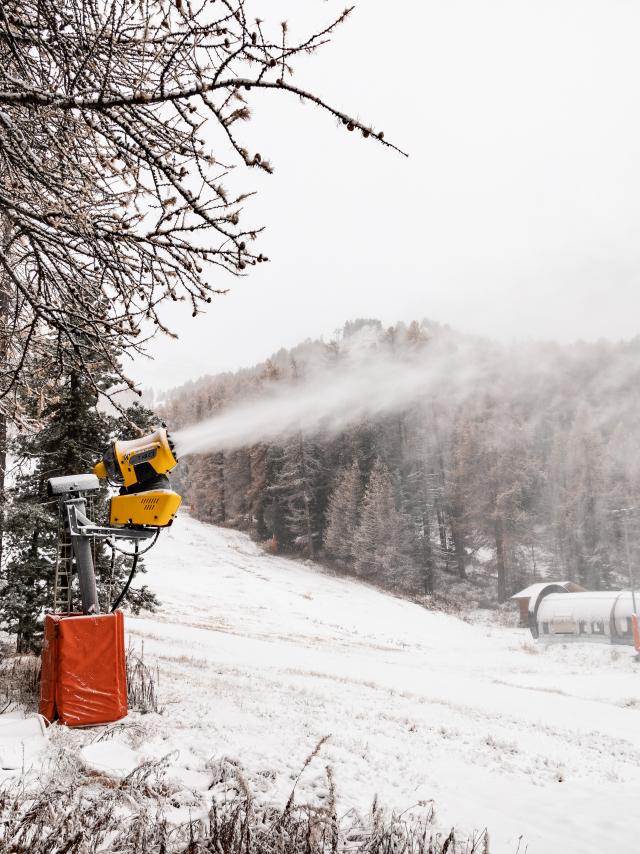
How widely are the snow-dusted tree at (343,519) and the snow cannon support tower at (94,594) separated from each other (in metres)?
44.9

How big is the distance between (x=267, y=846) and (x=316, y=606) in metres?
Result: 34.9

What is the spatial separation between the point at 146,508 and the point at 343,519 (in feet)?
155

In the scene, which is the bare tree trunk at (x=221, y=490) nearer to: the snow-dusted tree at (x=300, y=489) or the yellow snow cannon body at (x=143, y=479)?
the snow-dusted tree at (x=300, y=489)

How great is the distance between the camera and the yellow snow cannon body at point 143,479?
16.6 feet

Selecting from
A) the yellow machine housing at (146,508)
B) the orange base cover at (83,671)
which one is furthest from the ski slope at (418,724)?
the yellow machine housing at (146,508)

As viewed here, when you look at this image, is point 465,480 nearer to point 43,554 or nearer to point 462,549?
point 462,549

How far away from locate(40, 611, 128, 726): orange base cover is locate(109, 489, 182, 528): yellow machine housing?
3.57 ft

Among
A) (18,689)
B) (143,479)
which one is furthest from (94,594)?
(18,689)

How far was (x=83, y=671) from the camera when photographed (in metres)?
5.50

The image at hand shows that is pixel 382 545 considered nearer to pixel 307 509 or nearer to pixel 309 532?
pixel 309 532

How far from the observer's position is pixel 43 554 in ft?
40.2

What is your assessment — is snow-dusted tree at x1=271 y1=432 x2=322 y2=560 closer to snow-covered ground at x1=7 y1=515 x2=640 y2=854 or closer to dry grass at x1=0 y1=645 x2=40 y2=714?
snow-covered ground at x1=7 y1=515 x2=640 y2=854

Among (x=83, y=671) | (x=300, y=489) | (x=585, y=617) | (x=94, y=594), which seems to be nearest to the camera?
(x=83, y=671)

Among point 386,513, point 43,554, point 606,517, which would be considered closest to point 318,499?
point 386,513
